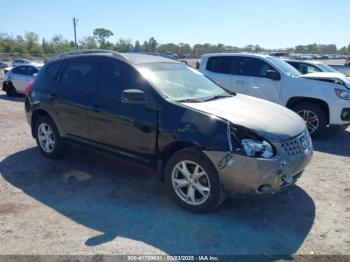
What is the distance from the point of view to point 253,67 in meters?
8.59

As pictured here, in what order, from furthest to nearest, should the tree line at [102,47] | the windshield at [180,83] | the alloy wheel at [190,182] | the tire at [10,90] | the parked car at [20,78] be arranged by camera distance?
1. the tree line at [102,47]
2. the tire at [10,90]
3. the parked car at [20,78]
4. the windshield at [180,83]
5. the alloy wheel at [190,182]

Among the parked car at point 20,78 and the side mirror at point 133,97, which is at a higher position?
the side mirror at point 133,97

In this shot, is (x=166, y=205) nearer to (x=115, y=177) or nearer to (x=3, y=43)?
(x=115, y=177)

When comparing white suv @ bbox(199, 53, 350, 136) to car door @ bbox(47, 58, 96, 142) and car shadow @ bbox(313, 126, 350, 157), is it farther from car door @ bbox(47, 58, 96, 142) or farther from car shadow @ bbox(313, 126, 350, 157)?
car door @ bbox(47, 58, 96, 142)

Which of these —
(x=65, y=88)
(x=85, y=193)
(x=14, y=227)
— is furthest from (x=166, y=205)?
(x=65, y=88)

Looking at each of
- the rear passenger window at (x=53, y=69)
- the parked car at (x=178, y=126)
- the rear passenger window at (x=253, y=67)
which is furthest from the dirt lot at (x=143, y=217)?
the rear passenger window at (x=253, y=67)

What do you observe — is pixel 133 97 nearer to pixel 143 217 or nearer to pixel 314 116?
pixel 143 217

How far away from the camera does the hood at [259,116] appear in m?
3.81

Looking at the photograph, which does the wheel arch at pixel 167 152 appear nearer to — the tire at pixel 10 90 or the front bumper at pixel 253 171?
the front bumper at pixel 253 171

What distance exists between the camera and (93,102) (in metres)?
4.90

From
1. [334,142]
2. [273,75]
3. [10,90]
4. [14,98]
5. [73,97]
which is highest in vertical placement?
[273,75]

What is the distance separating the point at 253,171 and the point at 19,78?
507 inches

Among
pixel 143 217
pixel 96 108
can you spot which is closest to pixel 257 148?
pixel 143 217

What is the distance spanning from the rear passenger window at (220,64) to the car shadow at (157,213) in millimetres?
4675
